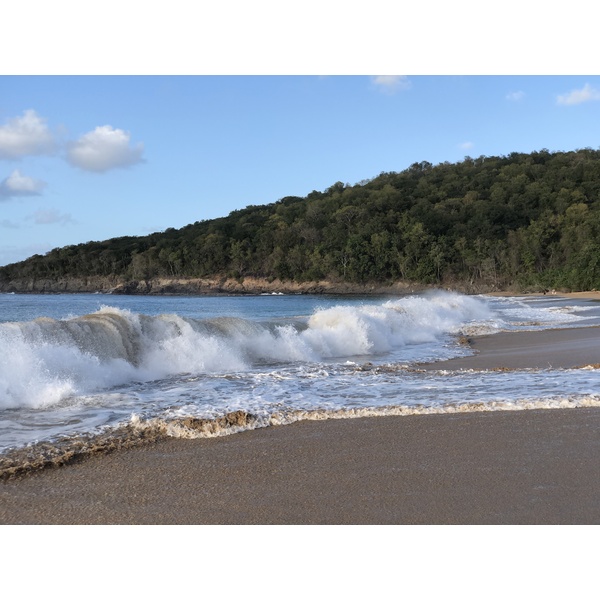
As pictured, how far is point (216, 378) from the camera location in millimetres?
9633

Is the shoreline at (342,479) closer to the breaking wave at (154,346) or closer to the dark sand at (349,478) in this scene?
the dark sand at (349,478)

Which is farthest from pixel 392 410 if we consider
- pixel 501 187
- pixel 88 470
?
pixel 501 187

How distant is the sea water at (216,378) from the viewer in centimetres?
689

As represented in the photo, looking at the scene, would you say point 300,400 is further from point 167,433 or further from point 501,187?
point 501,187

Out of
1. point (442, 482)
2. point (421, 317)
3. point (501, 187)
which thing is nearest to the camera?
point (442, 482)

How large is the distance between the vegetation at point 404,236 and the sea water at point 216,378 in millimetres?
69142

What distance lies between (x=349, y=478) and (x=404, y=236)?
316ft

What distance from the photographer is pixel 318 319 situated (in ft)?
54.3

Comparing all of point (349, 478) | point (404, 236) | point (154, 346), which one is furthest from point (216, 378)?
point (404, 236)

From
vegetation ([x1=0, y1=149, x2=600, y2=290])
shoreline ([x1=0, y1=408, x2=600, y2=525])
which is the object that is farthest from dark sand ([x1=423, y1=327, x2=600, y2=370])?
vegetation ([x1=0, y1=149, x2=600, y2=290])

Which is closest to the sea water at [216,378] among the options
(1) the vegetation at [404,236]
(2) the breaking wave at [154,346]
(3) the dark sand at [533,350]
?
(2) the breaking wave at [154,346]

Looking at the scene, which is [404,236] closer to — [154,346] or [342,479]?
[154,346]

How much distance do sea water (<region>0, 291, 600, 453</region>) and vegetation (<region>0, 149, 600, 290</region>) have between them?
69.1m

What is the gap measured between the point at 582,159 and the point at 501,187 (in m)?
14.7
